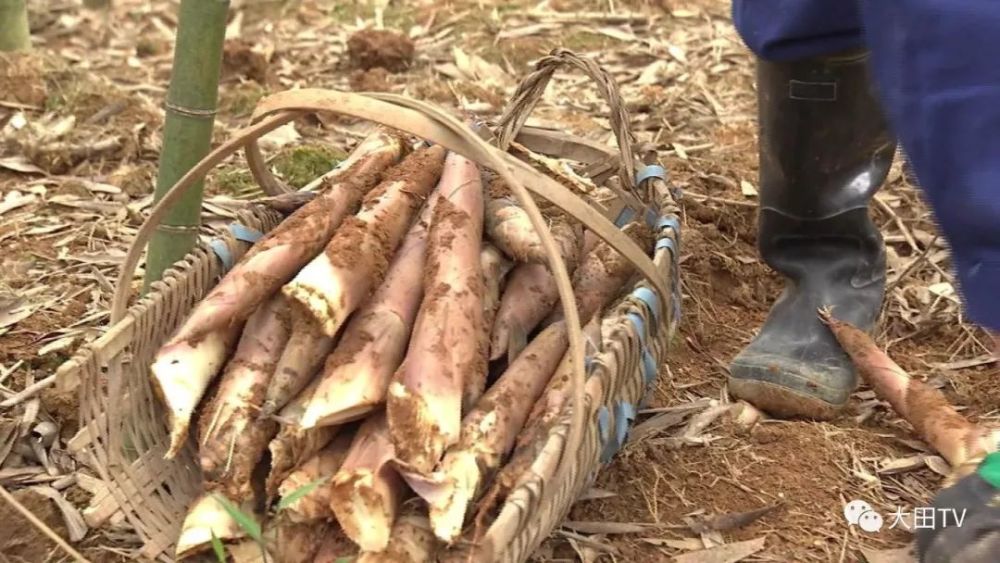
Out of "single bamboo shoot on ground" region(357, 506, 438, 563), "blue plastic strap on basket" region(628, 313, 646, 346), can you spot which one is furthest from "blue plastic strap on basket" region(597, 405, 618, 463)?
"single bamboo shoot on ground" region(357, 506, 438, 563)

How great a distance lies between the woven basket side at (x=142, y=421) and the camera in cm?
116

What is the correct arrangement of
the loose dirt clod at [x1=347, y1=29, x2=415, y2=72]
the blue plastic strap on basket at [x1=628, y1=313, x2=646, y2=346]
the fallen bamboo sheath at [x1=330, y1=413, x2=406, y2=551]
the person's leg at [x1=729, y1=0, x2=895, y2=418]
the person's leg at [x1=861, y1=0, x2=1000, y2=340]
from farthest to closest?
1. the loose dirt clod at [x1=347, y1=29, x2=415, y2=72]
2. the person's leg at [x1=729, y1=0, x2=895, y2=418]
3. the blue plastic strap on basket at [x1=628, y1=313, x2=646, y2=346]
4. the fallen bamboo sheath at [x1=330, y1=413, x2=406, y2=551]
5. the person's leg at [x1=861, y1=0, x2=1000, y2=340]

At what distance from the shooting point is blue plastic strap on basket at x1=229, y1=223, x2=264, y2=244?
4.69ft

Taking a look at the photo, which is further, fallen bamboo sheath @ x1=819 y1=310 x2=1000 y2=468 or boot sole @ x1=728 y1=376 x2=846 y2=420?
boot sole @ x1=728 y1=376 x2=846 y2=420

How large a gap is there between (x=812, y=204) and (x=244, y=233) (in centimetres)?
88

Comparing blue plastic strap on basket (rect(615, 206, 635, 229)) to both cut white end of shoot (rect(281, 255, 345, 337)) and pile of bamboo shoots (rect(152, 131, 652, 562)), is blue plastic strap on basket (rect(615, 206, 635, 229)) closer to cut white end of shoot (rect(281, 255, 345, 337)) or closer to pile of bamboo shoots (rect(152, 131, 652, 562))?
pile of bamboo shoots (rect(152, 131, 652, 562))

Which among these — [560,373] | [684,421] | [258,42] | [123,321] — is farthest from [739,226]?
[258,42]

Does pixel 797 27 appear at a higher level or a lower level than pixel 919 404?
higher

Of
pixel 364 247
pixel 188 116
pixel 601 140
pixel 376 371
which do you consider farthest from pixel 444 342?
pixel 601 140

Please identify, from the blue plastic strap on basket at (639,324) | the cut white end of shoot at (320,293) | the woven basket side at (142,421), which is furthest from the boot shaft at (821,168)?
the woven basket side at (142,421)

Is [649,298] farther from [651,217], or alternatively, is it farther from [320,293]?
[320,293]

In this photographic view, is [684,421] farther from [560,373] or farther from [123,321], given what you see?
[123,321]

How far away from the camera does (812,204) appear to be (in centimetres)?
160

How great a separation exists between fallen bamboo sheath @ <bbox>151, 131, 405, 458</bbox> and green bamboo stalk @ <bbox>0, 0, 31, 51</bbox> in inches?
66.0
